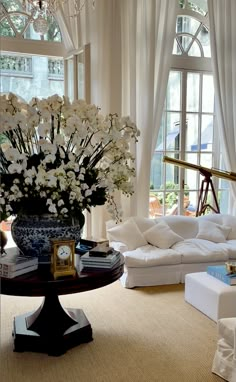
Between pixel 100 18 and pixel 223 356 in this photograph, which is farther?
pixel 100 18

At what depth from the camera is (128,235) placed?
411 cm

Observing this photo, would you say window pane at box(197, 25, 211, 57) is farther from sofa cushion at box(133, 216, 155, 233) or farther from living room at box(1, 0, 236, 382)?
sofa cushion at box(133, 216, 155, 233)

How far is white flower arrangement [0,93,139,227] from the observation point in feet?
7.09

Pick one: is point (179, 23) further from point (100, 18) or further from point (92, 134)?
point (92, 134)

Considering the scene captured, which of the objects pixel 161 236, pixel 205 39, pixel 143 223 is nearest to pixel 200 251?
pixel 161 236

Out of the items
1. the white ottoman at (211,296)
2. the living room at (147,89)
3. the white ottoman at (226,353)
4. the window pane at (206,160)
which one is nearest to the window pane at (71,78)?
the living room at (147,89)

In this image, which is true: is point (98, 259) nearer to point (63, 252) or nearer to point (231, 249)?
point (63, 252)

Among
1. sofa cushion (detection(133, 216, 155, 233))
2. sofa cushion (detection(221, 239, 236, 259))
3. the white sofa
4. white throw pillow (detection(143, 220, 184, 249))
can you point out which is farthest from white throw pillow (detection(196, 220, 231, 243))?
sofa cushion (detection(133, 216, 155, 233))

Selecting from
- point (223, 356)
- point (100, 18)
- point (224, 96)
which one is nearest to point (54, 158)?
point (223, 356)

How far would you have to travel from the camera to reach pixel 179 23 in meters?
5.20

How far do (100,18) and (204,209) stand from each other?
2814 millimetres

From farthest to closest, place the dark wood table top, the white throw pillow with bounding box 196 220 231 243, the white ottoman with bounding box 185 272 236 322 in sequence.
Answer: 1. the white throw pillow with bounding box 196 220 231 243
2. the white ottoman with bounding box 185 272 236 322
3. the dark wood table top

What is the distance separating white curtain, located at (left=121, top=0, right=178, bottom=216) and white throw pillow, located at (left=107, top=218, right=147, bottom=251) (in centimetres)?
58

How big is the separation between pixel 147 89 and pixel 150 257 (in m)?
2.20
